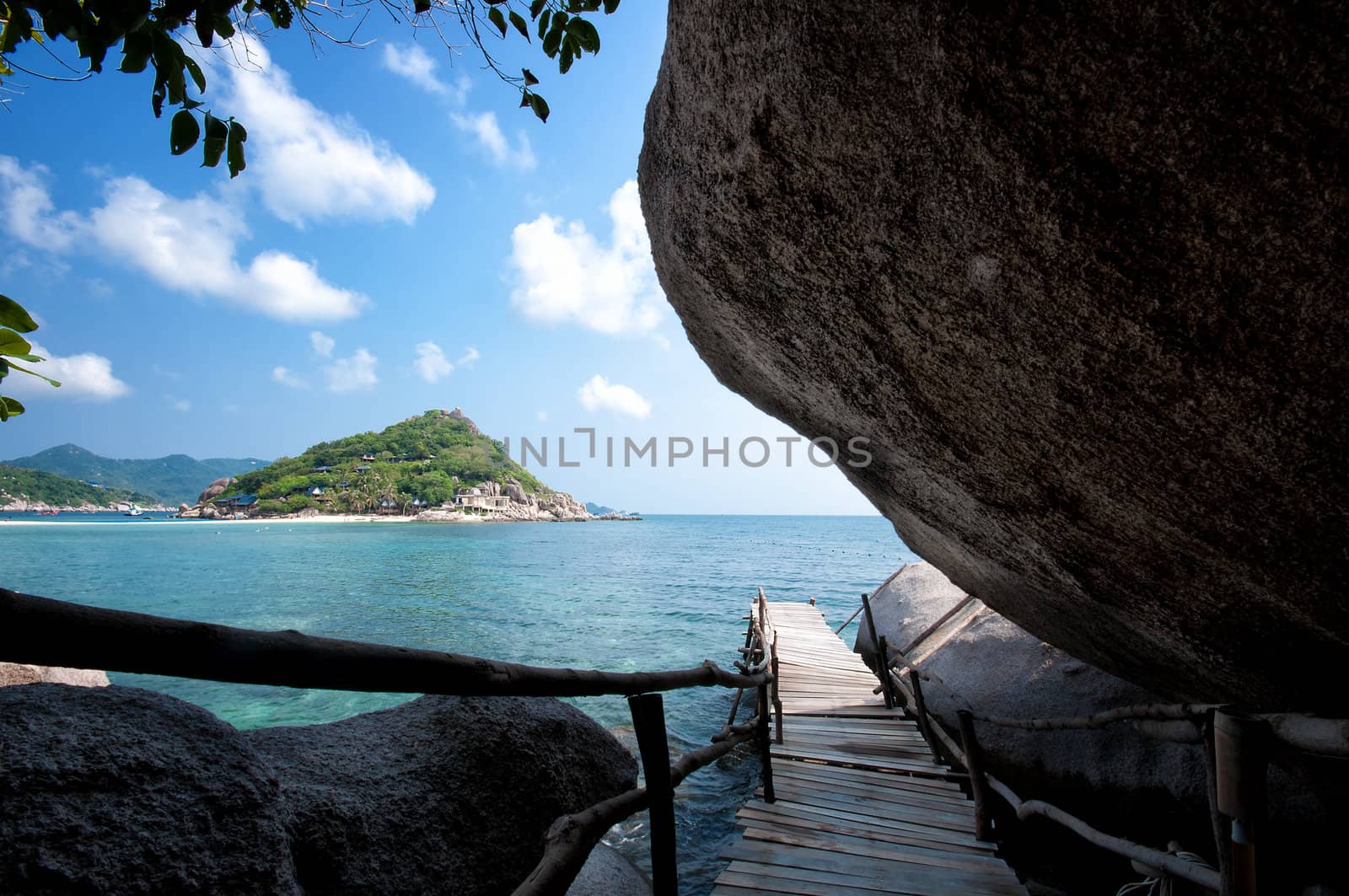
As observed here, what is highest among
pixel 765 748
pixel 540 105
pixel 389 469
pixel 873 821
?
pixel 389 469

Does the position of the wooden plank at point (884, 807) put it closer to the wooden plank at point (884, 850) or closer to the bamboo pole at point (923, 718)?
the wooden plank at point (884, 850)

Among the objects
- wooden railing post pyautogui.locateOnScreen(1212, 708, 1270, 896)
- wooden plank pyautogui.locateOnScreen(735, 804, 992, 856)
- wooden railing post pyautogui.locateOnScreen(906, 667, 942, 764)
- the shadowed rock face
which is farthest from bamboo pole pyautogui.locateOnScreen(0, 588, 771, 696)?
wooden railing post pyautogui.locateOnScreen(906, 667, 942, 764)

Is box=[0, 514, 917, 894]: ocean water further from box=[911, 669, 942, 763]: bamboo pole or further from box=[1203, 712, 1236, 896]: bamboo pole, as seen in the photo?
box=[1203, 712, 1236, 896]: bamboo pole

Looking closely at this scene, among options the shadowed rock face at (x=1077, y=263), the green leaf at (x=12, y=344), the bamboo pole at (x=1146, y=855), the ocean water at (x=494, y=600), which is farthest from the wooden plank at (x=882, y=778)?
the green leaf at (x=12, y=344)

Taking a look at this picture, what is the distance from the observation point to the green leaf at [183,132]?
5.15 feet

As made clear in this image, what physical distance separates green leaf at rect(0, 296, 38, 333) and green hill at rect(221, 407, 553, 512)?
107m

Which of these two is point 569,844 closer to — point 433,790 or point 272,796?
point 433,790

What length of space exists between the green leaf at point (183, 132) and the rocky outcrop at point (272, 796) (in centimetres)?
144

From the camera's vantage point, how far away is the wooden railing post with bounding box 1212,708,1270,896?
2123 mm

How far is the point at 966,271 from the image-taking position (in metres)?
1.96

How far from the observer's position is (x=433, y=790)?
199 cm

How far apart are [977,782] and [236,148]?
250 inches

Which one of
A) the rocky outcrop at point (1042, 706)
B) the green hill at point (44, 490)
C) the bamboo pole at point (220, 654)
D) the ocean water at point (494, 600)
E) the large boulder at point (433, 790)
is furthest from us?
the green hill at point (44, 490)

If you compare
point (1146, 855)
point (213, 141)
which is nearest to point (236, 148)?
point (213, 141)
